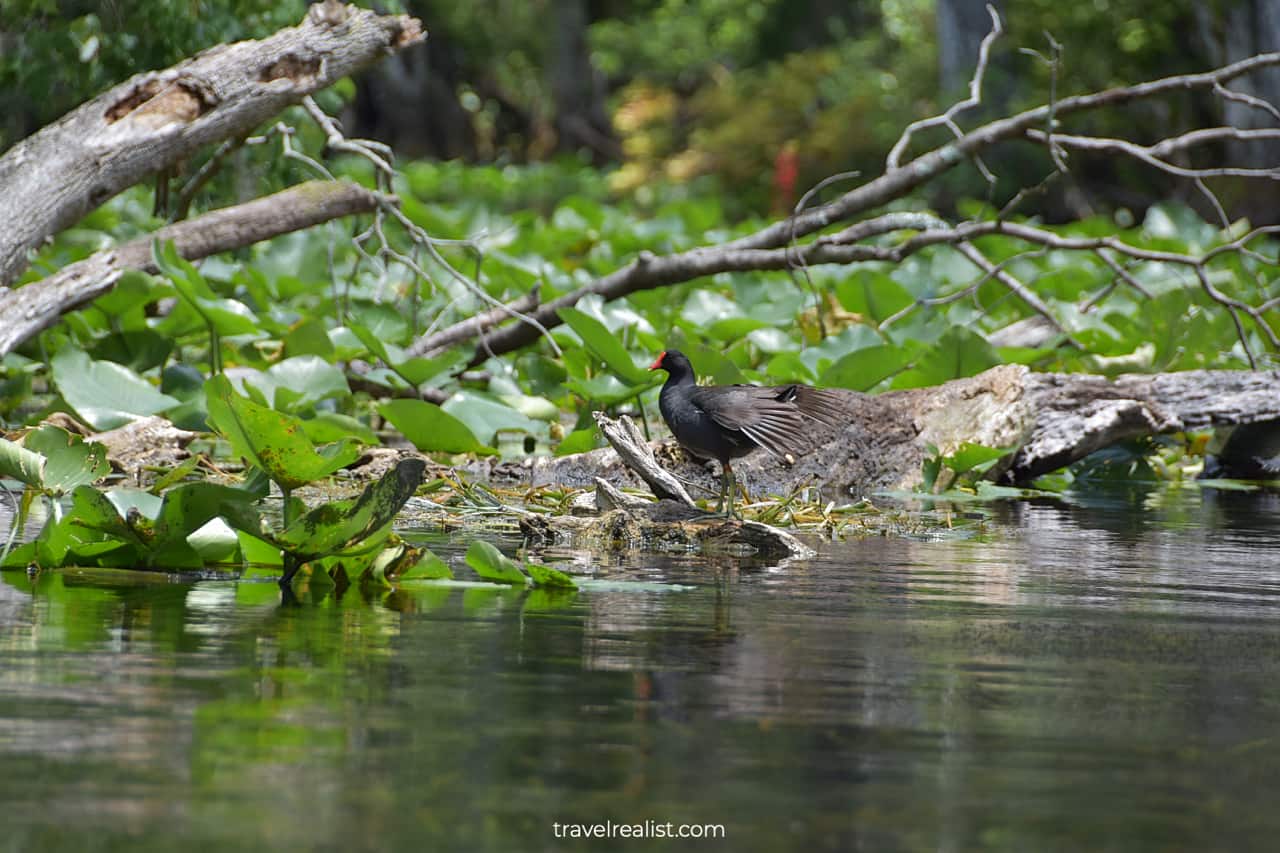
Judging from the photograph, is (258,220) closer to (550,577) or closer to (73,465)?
(73,465)

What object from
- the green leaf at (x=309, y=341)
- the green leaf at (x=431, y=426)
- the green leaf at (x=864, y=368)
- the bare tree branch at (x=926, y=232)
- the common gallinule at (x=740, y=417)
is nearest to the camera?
the common gallinule at (x=740, y=417)

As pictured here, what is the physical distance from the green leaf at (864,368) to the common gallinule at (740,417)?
1180mm

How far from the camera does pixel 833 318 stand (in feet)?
26.3

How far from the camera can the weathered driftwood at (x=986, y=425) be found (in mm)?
5629

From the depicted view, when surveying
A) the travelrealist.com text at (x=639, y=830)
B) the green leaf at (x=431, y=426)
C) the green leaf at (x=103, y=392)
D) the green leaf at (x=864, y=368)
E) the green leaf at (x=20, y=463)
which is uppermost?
the green leaf at (x=864, y=368)

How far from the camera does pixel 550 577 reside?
3355 mm

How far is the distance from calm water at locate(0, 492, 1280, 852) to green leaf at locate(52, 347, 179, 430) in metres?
2.20

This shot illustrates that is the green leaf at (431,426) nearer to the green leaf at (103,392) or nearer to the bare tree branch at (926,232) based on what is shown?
the green leaf at (103,392)

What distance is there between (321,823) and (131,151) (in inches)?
166

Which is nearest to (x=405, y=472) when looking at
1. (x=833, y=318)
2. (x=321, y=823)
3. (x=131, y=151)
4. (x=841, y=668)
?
(x=841, y=668)

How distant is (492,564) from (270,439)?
0.45 m

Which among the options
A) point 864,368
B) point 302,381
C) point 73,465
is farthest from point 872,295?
point 73,465

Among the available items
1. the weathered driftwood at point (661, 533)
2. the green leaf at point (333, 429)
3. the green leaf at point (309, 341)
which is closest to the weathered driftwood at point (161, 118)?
the green leaf at point (309, 341)

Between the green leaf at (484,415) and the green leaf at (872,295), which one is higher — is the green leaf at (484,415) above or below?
below
